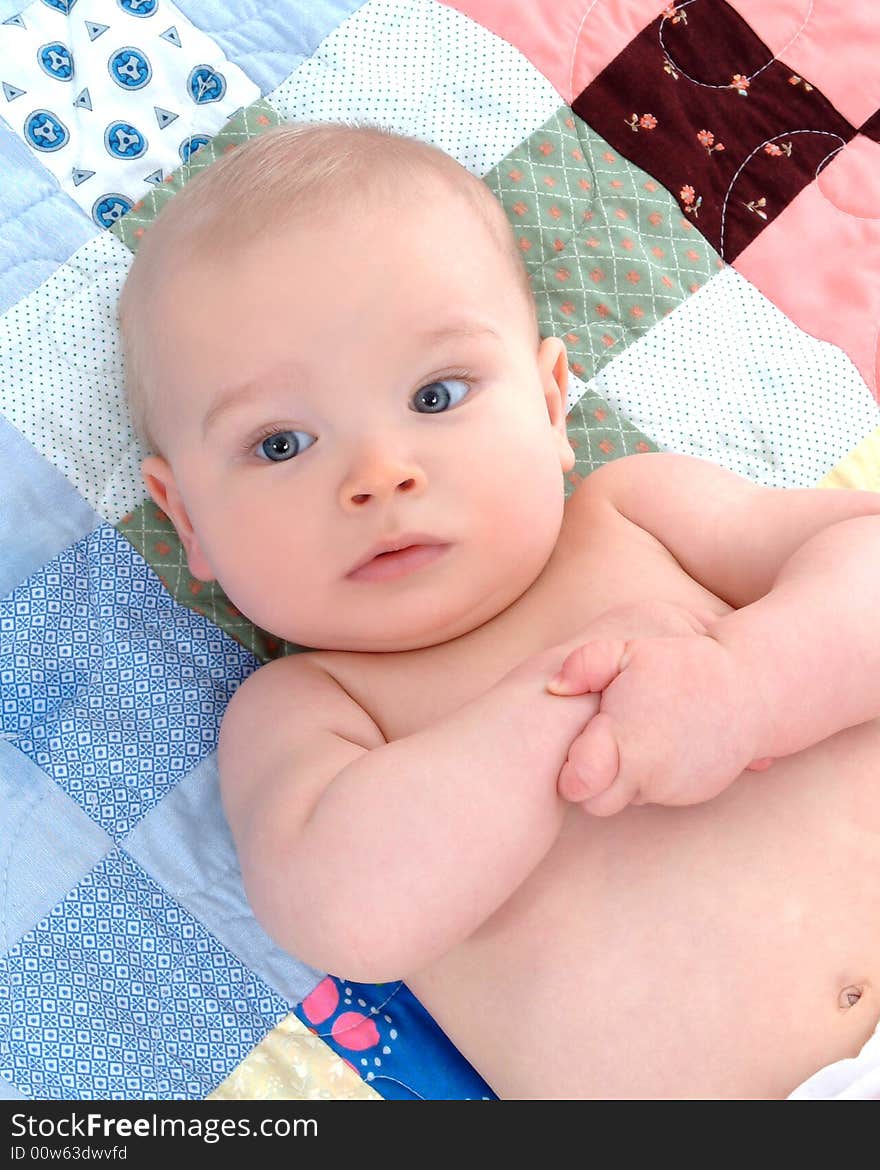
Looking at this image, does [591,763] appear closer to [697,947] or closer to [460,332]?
[697,947]

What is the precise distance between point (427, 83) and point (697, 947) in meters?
1.12

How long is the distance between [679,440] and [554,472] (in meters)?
0.37

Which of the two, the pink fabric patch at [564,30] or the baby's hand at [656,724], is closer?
the baby's hand at [656,724]

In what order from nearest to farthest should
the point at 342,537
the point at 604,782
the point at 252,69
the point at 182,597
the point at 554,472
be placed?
the point at 604,782
the point at 342,537
the point at 554,472
the point at 182,597
the point at 252,69

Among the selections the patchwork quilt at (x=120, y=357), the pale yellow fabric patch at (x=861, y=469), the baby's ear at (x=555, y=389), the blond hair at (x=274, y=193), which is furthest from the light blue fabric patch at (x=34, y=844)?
the pale yellow fabric patch at (x=861, y=469)

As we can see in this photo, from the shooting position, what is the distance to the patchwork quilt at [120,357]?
1430 mm

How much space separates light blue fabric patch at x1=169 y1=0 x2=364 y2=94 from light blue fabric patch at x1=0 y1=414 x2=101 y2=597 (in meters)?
0.56

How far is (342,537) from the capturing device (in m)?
1.28

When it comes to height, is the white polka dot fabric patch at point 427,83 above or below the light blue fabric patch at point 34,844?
above

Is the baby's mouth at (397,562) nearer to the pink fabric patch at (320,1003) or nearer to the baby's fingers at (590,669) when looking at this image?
the baby's fingers at (590,669)

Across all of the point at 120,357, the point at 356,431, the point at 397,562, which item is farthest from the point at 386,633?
the point at 120,357

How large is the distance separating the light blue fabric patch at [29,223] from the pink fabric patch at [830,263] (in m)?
0.85

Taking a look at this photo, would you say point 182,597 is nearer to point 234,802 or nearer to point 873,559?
point 234,802

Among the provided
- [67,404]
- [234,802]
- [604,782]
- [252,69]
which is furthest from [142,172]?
[604,782]
